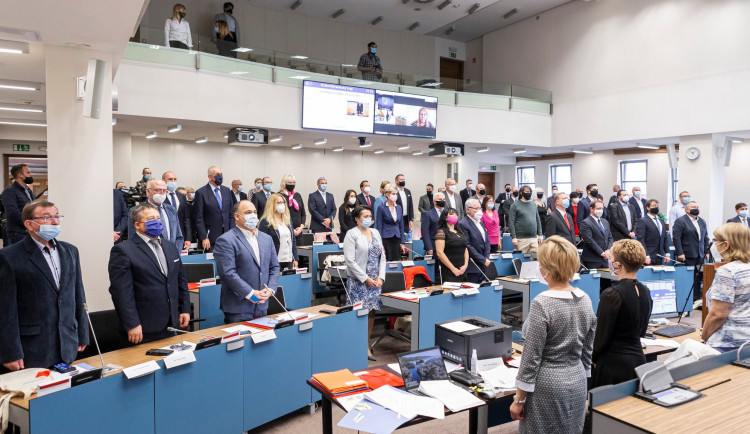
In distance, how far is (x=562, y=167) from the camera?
16859mm

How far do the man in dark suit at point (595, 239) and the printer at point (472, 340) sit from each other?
4483 mm

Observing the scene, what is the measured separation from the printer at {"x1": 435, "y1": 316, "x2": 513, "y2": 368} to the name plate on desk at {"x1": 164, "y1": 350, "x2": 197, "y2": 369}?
1.46m

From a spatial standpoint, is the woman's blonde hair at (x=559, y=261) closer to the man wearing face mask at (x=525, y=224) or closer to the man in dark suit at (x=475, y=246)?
the man in dark suit at (x=475, y=246)

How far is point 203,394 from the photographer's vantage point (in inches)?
121

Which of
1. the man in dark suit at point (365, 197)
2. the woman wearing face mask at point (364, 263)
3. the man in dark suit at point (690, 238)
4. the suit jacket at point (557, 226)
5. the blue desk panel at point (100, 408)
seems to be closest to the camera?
the blue desk panel at point (100, 408)

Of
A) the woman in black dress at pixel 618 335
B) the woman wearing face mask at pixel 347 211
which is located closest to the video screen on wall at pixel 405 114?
the woman wearing face mask at pixel 347 211

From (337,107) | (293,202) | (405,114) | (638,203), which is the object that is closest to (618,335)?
(293,202)

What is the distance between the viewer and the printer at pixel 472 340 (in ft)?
9.11

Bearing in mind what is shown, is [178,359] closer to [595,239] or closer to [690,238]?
[595,239]

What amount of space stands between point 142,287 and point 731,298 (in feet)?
12.3

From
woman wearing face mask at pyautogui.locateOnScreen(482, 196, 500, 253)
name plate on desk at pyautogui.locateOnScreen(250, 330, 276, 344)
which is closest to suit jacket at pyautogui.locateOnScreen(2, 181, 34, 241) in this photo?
name plate on desk at pyautogui.locateOnScreen(250, 330, 276, 344)

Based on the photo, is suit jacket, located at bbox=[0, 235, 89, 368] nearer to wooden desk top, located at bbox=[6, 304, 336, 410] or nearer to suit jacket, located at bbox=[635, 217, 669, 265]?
wooden desk top, located at bbox=[6, 304, 336, 410]

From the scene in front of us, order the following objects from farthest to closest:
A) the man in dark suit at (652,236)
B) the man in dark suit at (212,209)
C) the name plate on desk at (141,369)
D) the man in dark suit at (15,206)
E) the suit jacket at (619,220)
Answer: the suit jacket at (619,220) → the man in dark suit at (652,236) → the man in dark suit at (212,209) → the man in dark suit at (15,206) → the name plate on desk at (141,369)

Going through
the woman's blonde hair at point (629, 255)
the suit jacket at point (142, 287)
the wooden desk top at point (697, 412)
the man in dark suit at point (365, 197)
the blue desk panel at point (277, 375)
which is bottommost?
the blue desk panel at point (277, 375)
